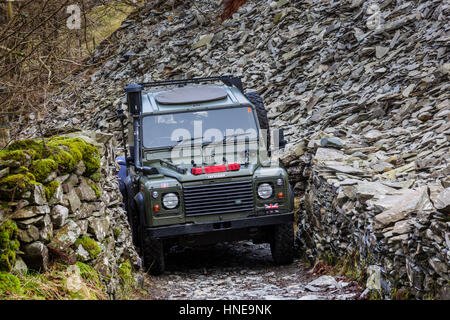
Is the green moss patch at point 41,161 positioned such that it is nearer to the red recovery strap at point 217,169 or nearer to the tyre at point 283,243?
the red recovery strap at point 217,169

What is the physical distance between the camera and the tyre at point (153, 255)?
841 centimetres

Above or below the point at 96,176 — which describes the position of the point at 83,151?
above

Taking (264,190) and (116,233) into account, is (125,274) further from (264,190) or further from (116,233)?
(264,190)

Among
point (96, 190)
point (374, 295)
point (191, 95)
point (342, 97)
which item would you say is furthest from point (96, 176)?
point (342, 97)

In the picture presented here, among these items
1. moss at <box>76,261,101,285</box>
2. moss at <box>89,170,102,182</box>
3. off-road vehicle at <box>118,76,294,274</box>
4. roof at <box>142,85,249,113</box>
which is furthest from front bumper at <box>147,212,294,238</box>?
moss at <box>76,261,101,285</box>

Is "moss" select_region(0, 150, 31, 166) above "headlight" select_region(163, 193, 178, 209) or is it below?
above

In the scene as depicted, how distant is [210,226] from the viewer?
827 centimetres

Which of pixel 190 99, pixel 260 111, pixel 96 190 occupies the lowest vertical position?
pixel 96 190

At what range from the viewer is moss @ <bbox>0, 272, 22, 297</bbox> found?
4.59 metres

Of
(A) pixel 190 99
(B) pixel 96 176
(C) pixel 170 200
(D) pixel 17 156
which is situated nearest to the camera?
(D) pixel 17 156

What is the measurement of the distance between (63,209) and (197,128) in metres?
3.72

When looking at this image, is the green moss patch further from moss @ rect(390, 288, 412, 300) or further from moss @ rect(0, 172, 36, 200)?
moss @ rect(390, 288, 412, 300)

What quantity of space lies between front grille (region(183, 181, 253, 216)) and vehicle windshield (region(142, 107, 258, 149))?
3.10 feet

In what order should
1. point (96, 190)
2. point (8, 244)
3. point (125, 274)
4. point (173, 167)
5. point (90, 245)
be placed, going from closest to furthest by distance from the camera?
point (8, 244), point (90, 245), point (96, 190), point (125, 274), point (173, 167)
